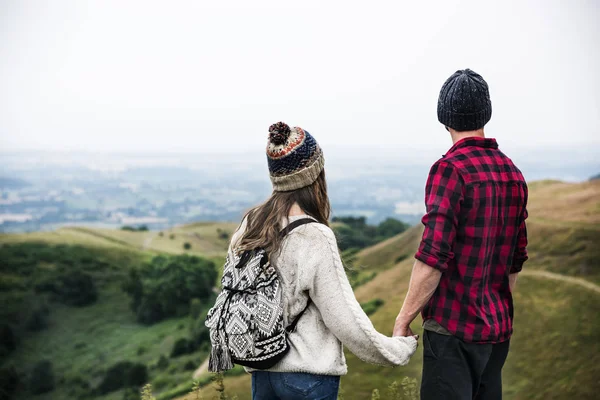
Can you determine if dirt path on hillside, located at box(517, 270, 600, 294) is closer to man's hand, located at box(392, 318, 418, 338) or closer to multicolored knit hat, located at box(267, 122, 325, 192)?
man's hand, located at box(392, 318, 418, 338)

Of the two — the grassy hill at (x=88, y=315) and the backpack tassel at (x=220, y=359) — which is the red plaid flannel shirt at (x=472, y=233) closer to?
the backpack tassel at (x=220, y=359)

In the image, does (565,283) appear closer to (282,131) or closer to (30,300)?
(282,131)

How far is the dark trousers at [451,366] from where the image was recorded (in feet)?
10.6

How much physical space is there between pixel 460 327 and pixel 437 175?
2.80ft

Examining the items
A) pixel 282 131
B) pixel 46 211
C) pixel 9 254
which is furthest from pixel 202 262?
pixel 282 131

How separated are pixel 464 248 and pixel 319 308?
88cm

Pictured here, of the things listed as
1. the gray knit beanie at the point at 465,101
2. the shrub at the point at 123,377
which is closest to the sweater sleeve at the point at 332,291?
the gray knit beanie at the point at 465,101

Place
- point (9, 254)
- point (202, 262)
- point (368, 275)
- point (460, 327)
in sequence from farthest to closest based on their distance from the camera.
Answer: point (9, 254), point (202, 262), point (368, 275), point (460, 327)

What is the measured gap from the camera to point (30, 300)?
48.0m

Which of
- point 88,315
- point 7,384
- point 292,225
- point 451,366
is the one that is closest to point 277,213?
point 292,225

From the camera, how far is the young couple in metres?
3.02

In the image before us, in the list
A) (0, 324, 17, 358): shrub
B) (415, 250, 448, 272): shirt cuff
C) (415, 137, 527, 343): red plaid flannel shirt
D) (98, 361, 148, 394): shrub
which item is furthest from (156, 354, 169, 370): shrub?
(415, 250, 448, 272): shirt cuff

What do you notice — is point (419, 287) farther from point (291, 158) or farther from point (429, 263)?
point (291, 158)

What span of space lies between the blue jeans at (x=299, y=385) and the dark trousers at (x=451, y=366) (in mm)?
571
